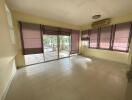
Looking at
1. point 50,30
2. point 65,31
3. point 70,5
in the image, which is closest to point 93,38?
point 65,31

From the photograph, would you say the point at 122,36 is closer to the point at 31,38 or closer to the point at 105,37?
the point at 105,37

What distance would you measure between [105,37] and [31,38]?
422 centimetres

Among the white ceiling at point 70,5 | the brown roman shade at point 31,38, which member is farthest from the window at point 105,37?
the brown roman shade at point 31,38

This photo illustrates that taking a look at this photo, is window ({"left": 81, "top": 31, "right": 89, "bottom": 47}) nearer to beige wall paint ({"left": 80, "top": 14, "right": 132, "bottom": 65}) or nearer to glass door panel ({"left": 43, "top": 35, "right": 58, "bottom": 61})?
beige wall paint ({"left": 80, "top": 14, "right": 132, "bottom": 65})

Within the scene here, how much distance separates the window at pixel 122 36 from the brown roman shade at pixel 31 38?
163 inches

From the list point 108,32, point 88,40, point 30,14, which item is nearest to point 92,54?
point 88,40

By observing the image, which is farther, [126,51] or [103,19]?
[103,19]

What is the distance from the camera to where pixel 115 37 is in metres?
3.95

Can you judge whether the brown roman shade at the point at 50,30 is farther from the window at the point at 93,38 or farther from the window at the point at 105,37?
the window at the point at 105,37

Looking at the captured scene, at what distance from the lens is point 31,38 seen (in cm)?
364

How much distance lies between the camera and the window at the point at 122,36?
354 cm

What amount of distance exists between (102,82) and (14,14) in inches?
168

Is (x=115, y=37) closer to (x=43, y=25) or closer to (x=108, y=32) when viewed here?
(x=108, y=32)

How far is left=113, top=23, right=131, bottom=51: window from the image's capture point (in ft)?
11.6
